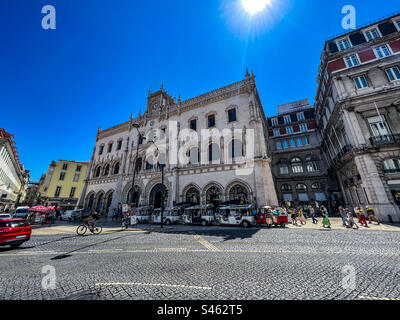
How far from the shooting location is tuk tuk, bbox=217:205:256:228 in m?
13.7

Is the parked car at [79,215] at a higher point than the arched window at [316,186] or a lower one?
lower

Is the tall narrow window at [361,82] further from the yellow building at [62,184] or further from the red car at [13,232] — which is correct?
the yellow building at [62,184]

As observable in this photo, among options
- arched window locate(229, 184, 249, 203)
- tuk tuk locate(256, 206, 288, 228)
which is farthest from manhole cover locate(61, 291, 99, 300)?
arched window locate(229, 184, 249, 203)

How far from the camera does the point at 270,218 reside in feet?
45.6

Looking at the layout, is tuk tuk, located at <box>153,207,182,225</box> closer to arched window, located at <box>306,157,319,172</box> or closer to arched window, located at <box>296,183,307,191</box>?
arched window, located at <box>296,183,307,191</box>

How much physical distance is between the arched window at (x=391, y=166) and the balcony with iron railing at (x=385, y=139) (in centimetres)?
178

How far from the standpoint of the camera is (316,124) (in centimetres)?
2998

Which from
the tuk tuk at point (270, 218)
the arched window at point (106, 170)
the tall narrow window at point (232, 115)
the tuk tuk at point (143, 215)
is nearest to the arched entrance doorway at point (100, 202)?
the arched window at point (106, 170)

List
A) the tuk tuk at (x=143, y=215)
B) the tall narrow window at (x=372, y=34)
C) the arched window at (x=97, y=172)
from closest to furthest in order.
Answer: the tall narrow window at (x=372, y=34) → the tuk tuk at (x=143, y=215) → the arched window at (x=97, y=172)

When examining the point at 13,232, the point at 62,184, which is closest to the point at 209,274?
the point at 13,232

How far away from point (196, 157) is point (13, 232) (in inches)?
671

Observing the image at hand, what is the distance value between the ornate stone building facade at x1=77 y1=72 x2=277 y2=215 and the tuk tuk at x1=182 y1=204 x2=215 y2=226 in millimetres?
2599

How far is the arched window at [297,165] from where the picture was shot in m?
29.4
